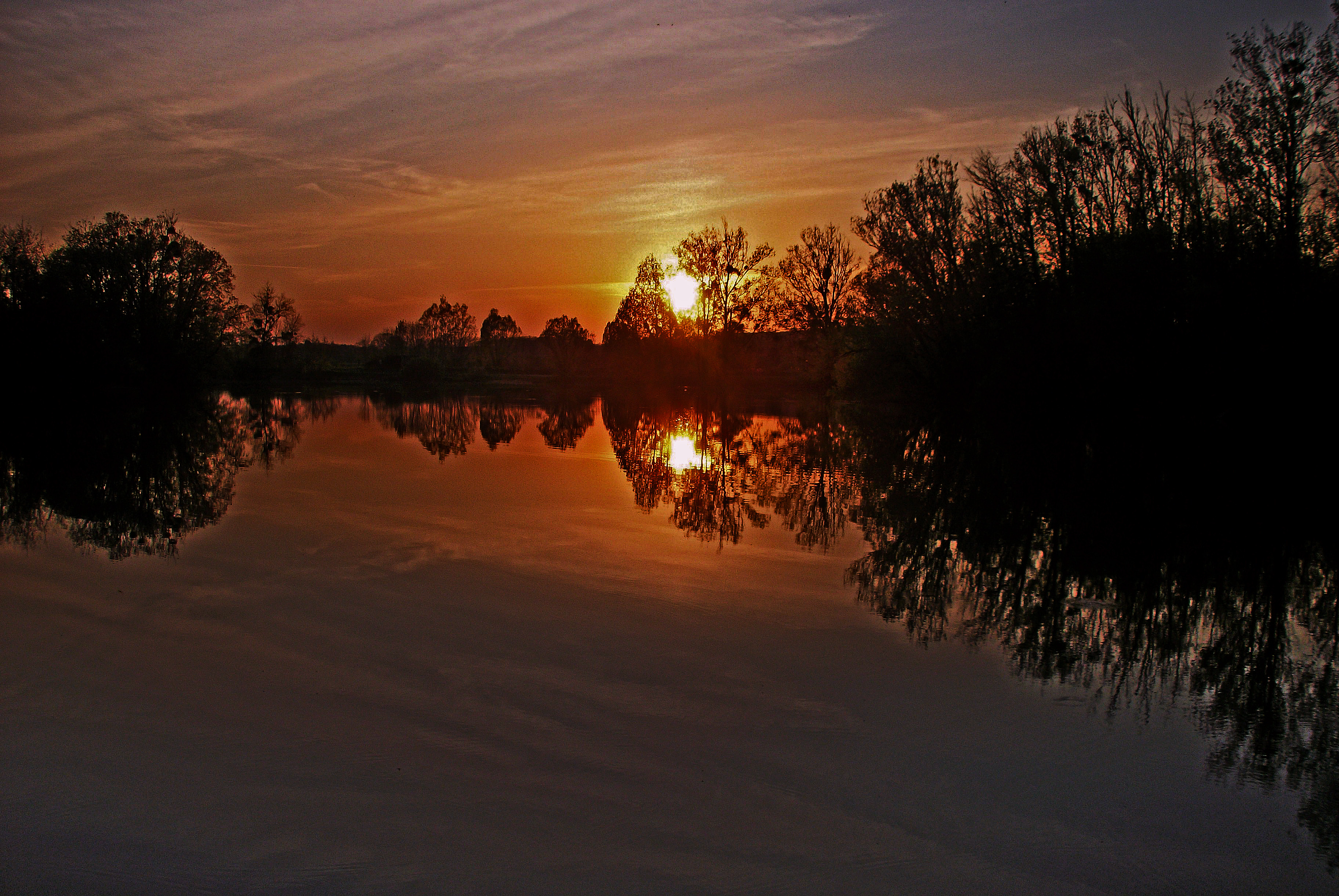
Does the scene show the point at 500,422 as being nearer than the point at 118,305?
Yes

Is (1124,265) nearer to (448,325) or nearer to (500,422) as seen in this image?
(500,422)

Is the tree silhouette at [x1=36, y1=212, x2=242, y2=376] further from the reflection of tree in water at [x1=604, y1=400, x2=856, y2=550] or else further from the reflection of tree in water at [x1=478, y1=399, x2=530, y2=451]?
the reflection of tree in water at [x1=604, y1=400, x2=856, y2=550]

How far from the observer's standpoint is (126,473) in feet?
41.5

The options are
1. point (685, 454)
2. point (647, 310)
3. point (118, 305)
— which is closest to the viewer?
point (685, 454)

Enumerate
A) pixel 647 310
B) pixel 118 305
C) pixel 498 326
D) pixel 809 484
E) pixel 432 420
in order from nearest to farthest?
1. pixel 809 484
2. pixel 432 420
3. pixel 118 305
4. pixel 647 310
5. pixel 498 326

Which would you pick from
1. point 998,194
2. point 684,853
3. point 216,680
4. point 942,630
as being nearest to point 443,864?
point 684,853

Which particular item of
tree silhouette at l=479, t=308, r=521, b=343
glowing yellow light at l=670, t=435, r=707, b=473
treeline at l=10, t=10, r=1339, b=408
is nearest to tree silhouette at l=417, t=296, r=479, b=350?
tree silhouette at l=479, t=308, r=521, b=343

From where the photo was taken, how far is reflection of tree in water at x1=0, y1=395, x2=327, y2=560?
855 cm

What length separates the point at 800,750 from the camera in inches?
143

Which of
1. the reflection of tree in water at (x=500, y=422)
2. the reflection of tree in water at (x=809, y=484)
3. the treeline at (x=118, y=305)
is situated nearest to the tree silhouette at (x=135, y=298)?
the treeline at (x=118, y=305)

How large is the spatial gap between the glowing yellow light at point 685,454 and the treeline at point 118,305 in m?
32.8

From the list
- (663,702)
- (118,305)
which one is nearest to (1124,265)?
(663,702)

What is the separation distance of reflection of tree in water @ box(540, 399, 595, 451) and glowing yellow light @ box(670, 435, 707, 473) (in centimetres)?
237

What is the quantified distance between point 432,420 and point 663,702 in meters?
24.7
